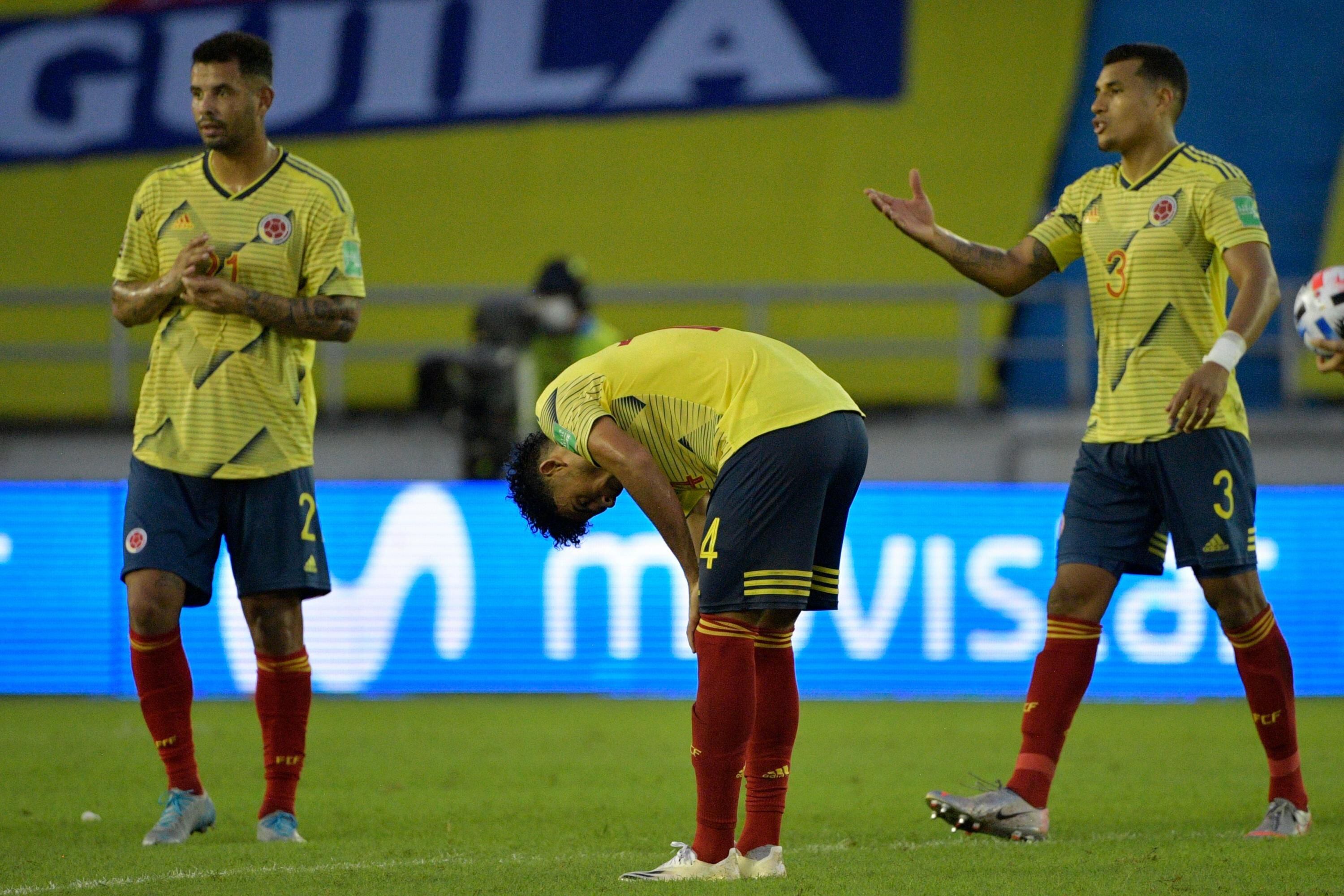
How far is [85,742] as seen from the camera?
7727 mm

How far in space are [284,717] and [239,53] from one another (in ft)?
6.67

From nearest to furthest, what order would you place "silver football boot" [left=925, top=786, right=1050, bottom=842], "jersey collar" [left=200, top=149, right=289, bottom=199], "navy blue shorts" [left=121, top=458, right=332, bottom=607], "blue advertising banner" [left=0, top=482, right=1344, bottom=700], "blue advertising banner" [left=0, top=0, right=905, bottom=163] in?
"silver football boot" [left=925, top=786, right=1050, bottom=842], "navy blue shorts" [left=121, top=458, right=332, bottom=607], "jersey collar" [left=200, top=149, right=289, bottom=199], "blue advertising banner" [left=0, top=482, right=1344, bottom=700], "blue advertising banner" [left=0, top=0, right=905, bottom=163]

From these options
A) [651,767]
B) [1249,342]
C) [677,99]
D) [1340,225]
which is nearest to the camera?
[1249,342]

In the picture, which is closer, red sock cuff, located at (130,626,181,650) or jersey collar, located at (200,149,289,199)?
red sock cuff, located at (130,626,181,650)

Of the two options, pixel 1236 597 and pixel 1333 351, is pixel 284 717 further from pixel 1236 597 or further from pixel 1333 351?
pixel 1333 351

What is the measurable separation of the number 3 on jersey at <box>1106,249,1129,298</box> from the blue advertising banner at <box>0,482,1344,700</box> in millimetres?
3848

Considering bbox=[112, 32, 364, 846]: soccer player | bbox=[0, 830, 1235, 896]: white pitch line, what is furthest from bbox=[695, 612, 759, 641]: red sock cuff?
bbox=[112, 32, 364, 846]: soccer player

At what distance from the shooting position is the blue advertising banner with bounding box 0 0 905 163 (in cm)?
1603

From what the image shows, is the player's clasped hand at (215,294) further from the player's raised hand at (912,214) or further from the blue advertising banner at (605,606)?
the blue advertising banner at (605,606)

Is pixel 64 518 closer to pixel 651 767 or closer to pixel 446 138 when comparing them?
pixel 651 767

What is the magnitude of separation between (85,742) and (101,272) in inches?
381

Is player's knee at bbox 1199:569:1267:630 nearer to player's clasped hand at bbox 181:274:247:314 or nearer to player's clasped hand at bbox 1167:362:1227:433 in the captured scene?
player's clasped hand at bbox 1167:362:1227:433

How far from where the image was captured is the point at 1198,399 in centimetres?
494

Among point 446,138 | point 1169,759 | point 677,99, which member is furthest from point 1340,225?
point 1169,759
